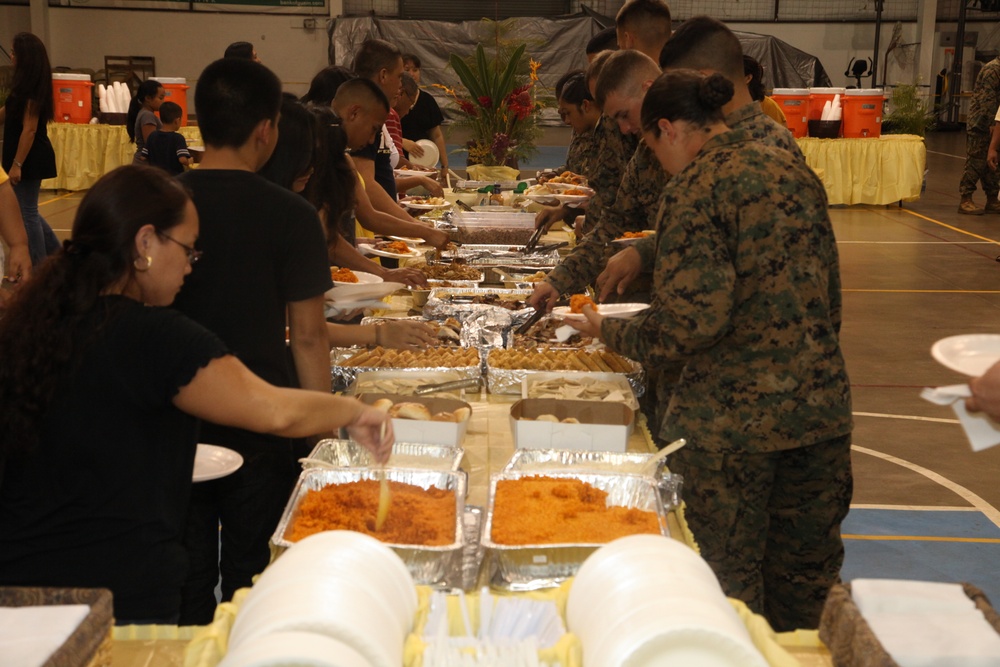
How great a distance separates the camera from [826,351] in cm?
209

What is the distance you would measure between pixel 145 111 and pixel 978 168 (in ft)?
27.1

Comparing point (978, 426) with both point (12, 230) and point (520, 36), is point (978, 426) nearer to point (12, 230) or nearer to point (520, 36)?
point (12, 230)

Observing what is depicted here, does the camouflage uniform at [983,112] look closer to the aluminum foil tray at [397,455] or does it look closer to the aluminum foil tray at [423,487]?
the aluminum foil tray at [397,455]

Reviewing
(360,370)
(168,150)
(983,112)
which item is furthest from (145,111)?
(983,112)

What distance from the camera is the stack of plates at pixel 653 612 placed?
3.40ft

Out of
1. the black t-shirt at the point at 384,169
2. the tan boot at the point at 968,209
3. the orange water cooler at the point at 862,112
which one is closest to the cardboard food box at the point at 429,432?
the black t-shirt at the point at 384,169

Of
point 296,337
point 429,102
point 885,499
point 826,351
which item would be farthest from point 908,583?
point 429,102

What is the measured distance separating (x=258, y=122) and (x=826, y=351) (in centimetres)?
123

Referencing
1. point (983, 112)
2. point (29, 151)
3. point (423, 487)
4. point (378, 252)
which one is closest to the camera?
point (423, 487)

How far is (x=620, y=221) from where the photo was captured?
3.36 metres

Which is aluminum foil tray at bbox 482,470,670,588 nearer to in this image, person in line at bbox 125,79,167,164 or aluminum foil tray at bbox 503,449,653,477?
aluminum foil tray at bbox 503,449,653,477

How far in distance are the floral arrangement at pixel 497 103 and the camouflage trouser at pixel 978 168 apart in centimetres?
505

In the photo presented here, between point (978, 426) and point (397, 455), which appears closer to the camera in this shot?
point (978, 426)

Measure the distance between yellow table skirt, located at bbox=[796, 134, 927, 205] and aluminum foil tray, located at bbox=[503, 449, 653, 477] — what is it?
9.83m
